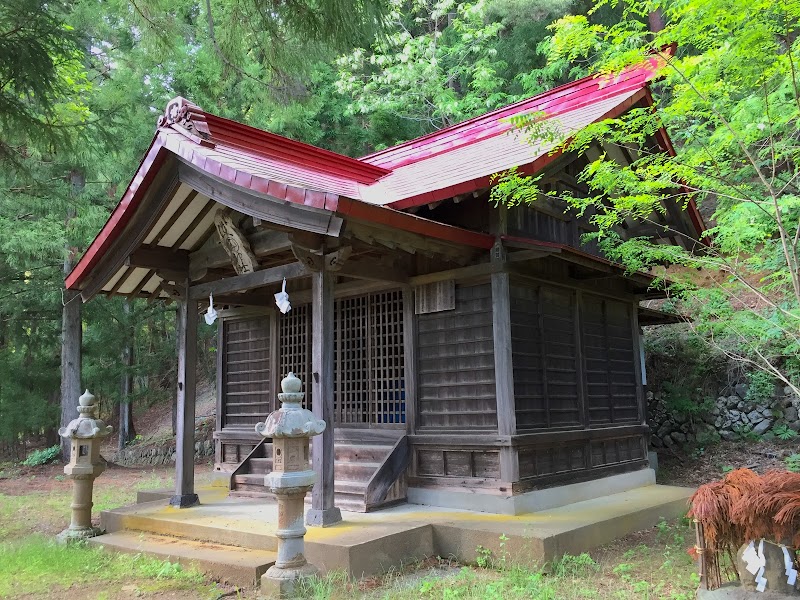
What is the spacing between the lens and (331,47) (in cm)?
612

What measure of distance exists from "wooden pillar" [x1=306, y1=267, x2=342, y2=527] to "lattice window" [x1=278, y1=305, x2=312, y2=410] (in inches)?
109

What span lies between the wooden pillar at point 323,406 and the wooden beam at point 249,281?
36 centimetres

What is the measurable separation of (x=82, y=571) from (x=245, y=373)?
4.09 m

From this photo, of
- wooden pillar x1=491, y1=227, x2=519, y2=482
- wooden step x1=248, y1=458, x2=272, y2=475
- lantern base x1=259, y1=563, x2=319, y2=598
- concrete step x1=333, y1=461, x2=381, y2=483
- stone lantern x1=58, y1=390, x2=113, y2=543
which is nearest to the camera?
lantern base x1=259, y1=563, x2=319, y2=598

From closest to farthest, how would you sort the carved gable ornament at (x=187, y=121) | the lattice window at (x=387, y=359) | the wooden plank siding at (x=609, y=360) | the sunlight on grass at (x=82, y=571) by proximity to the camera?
the sunlight on grass at (x=82, y=571)
the carved gable ornament at (x=187, y=121)
the lattice window at (x=387, y=359)
the wooden plank siding at (x=609, y=360)

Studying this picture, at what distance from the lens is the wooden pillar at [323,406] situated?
576 cm

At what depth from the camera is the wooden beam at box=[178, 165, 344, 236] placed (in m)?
5.25

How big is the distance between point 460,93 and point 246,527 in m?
17.8

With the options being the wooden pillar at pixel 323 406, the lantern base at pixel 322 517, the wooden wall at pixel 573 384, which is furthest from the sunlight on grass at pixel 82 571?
the wooden wall at pixel 573 384

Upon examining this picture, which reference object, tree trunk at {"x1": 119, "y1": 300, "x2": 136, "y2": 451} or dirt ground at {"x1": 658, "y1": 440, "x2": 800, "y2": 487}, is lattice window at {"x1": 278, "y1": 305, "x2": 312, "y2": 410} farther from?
tree trunk at {"x1": 119, "y1": 300, "x2": 136, "y2": 451}

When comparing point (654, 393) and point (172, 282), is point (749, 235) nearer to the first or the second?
point (654, 393)

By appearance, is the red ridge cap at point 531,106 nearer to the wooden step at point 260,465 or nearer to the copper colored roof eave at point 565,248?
the copper colored roof eave at point 565,248

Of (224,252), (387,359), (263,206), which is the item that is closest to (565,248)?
(387,359)

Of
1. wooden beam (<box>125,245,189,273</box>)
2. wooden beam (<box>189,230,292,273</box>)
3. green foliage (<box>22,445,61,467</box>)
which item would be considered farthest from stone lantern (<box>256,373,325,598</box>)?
green foliage (<box>22,445,61,467</box>)
